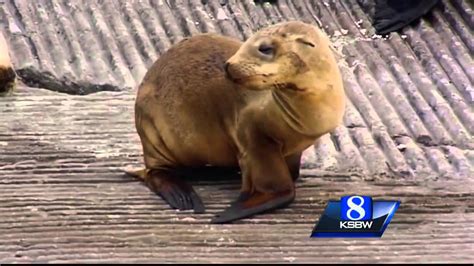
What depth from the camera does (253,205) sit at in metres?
3.32

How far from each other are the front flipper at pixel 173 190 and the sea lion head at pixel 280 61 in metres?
0.46

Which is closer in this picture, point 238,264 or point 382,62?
point 238,264

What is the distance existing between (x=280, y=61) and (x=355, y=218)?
531 mm

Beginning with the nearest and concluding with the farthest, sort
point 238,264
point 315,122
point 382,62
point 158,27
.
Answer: point 238,264, point 315,122, point 382,62, point 158,27

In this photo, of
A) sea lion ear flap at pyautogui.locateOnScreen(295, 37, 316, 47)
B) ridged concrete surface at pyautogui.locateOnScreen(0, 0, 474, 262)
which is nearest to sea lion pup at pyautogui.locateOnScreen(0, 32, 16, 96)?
ridged concrete surface at pyautogui.locateOnScreen(0, 0, 474, 262)

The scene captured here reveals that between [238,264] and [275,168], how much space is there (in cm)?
48

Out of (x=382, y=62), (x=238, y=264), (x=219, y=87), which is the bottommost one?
(x=382, y=62)

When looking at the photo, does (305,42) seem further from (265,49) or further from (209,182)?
(209,182)

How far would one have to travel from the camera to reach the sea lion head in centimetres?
315

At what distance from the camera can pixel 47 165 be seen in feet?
12.3

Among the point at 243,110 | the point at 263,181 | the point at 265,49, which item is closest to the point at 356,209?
the point at 263,181

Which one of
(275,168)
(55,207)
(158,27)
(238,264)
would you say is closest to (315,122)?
(275,168)

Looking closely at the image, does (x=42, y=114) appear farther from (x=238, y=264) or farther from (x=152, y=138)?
(x=238, y=264)

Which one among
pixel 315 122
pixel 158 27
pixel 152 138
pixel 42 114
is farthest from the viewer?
pixel 158 27
